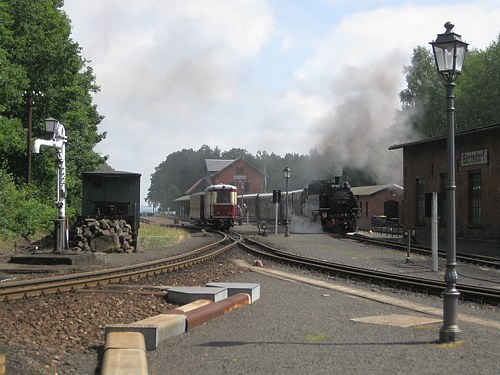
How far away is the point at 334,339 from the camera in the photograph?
23.2 feet

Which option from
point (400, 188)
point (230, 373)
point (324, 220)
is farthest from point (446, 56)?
point (400, 188)

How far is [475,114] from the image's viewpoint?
48500mm

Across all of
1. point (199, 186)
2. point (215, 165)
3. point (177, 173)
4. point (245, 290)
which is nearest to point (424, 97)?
point (245, 290)

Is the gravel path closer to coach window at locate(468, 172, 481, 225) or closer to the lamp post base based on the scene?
the lamp post base

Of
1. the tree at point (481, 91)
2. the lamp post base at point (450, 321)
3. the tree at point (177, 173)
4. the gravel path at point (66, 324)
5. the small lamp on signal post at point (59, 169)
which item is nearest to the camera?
the gravel path at point (66, 324)

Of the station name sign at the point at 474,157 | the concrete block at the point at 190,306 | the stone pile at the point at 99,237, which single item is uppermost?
the station name sign at the point at 474,157

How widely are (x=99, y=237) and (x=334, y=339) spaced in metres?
15.0

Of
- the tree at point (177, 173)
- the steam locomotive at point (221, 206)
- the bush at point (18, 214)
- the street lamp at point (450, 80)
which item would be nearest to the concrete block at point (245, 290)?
the street lamp at point (450, 80)

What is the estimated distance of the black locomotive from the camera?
3403 centimetres

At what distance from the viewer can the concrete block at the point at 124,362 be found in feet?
16.8

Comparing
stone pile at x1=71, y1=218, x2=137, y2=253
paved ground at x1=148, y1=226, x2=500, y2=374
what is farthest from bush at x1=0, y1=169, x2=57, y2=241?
paved ground at x1=148, y1=226, x2=500, y2=374

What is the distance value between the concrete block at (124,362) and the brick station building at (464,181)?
1868 centimetres

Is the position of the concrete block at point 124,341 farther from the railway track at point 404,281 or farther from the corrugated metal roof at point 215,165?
the corrugated metal roof at point 215,165

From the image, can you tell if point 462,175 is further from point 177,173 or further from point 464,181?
point 177,173
